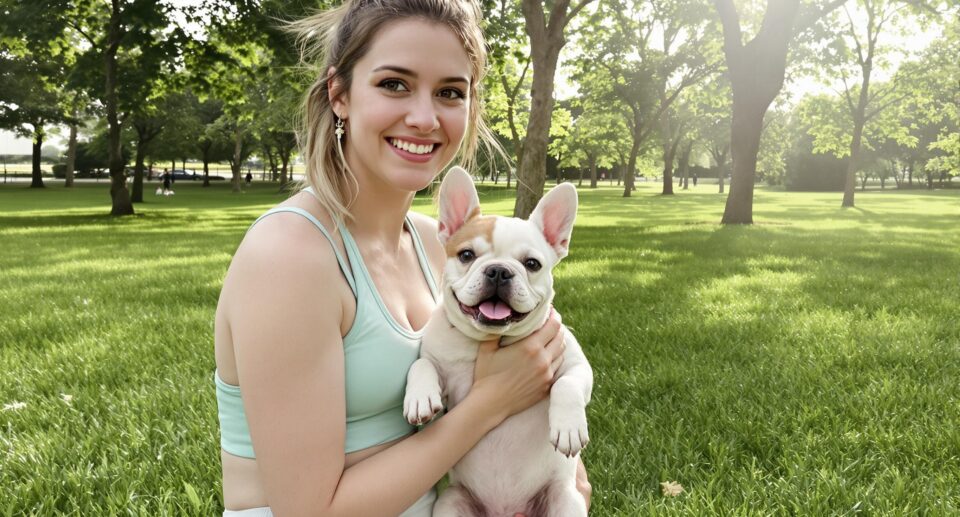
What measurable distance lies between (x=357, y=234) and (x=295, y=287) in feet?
2.23

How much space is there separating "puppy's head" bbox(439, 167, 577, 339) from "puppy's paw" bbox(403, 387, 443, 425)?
1.11 feet

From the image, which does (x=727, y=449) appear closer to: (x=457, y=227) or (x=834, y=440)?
(x=834, y=440)

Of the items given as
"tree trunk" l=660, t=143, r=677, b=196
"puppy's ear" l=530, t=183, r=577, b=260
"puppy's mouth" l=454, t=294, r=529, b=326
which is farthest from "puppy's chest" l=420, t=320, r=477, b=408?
"tree trunk" l=660, t=143, r=677, b=196

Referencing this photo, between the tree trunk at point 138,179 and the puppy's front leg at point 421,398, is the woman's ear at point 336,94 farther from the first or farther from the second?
the tree trunk at point 138,179

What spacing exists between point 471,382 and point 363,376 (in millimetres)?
538

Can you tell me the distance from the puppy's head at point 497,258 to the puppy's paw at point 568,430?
378 millimetres

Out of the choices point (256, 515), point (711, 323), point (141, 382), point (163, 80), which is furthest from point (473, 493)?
point (163, 80)

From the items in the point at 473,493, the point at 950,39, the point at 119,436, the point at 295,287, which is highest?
the point at 950,39

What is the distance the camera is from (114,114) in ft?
74.3

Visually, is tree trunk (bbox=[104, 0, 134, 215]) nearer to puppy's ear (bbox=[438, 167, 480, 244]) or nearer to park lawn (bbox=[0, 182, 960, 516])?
park lawn (bbox=[0, 182, 960, 516])

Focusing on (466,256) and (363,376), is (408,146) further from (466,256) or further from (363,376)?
(363,376)

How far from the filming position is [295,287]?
1.75 m

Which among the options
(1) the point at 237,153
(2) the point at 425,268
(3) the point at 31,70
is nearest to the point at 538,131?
(2) the point at 425,268

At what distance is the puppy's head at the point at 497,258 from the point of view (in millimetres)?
2363
